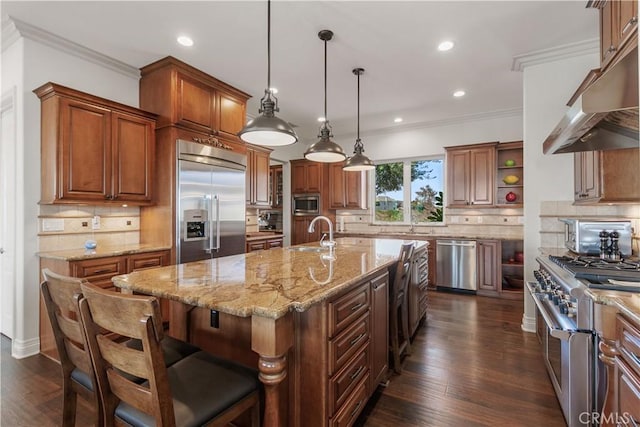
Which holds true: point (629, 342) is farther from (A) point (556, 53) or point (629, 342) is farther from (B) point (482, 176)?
(B) point (482, 176)

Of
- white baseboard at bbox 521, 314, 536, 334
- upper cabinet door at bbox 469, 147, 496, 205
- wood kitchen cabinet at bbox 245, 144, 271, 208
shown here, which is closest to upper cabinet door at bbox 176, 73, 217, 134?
wood kitchen cabinet at bbox 245, 144, 271, 208

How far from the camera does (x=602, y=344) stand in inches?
55.5

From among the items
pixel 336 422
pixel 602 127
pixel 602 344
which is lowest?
pixel 336 422

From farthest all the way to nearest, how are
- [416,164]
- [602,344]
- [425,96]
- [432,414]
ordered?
[416,164] < [425,96] < [432,414] < [602,344]

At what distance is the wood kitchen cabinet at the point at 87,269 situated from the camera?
2.55m

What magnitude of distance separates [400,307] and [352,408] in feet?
3.85

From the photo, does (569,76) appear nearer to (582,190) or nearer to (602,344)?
(582,190)

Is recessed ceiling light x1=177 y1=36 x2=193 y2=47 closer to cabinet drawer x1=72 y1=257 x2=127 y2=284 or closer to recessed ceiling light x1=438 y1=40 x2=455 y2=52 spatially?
cabinet drawer x1=72 y1=257 x2=127 y2=284

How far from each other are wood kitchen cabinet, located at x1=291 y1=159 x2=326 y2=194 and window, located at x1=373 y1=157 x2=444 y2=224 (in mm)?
1124

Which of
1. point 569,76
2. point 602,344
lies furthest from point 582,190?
point 602,344

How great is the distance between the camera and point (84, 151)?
285 centimetres

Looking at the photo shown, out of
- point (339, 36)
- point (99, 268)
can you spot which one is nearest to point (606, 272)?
point (339, 36)

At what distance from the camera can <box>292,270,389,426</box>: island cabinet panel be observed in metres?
1.40

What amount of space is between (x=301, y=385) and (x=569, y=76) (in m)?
3.84
